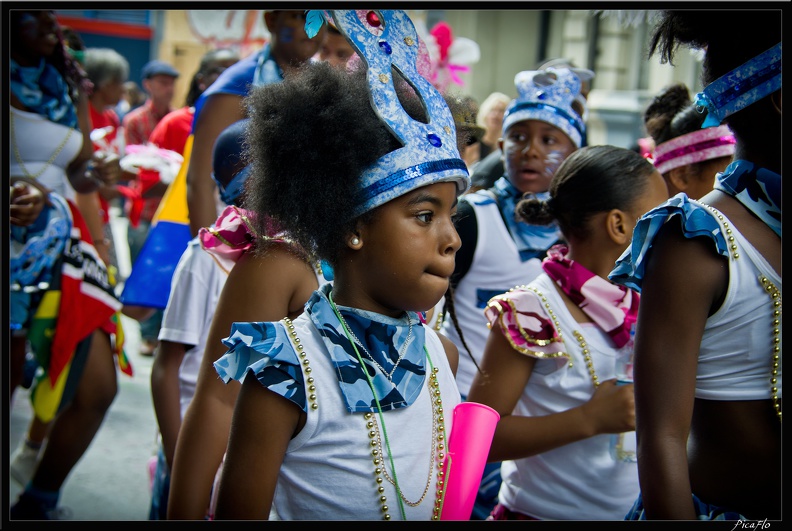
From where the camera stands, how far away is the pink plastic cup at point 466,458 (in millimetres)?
1796

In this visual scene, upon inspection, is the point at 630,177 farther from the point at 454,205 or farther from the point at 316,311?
the point at 316,311

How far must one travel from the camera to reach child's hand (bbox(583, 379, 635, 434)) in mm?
2338

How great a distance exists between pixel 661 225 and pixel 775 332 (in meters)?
0.29

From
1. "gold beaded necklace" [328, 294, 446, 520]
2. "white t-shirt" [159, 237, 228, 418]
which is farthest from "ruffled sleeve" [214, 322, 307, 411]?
"white t-shirt" [159, 237, 228, 418]

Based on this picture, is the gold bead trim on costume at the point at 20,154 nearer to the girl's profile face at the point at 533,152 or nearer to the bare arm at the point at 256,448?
the girl's profile face at the point at 533,152

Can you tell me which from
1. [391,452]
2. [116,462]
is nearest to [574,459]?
[391,452]

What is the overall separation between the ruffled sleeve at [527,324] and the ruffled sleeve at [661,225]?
2.03 feet

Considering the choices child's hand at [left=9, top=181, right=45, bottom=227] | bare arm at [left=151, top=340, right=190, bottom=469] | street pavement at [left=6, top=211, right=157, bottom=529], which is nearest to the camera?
bare arm at [left=151, top=340, right=190, bottom=469]

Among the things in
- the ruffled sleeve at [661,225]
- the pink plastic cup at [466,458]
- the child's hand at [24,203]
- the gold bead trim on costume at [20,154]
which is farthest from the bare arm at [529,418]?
the gold bead trim on costume at [20,154]

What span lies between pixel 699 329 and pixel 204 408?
1210mm

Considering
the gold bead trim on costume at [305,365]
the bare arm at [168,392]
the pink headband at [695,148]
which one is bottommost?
the bare arm at [168,392]

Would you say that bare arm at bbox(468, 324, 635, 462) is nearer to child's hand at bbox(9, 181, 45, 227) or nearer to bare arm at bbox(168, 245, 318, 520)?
bare arm at bbox(168, 245, 318, 520)

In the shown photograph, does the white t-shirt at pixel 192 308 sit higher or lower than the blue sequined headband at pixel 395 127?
lower

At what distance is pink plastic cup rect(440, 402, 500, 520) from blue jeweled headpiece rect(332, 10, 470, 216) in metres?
0.47
